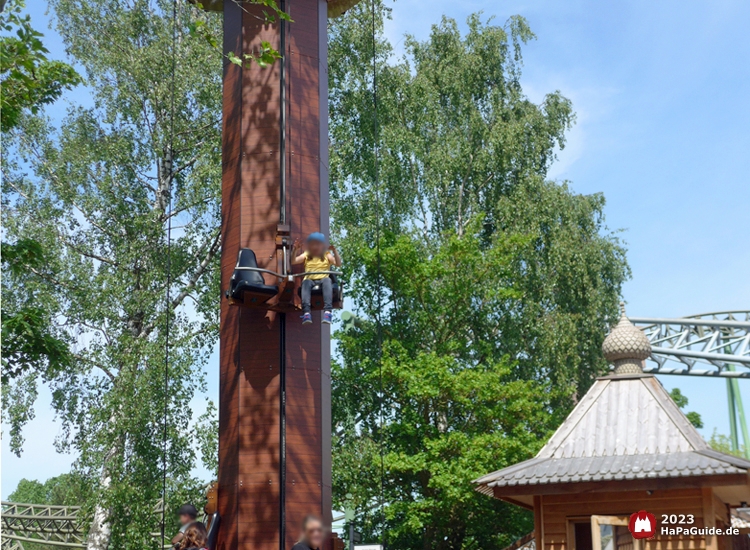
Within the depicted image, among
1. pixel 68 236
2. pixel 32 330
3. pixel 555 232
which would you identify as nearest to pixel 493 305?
pixel 555 232

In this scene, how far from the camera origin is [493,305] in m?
25.8

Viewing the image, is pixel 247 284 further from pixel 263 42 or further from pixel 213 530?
pixel 213 530

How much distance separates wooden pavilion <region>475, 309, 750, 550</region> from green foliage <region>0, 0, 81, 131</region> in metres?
8.57

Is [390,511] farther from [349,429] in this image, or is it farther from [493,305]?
[493,305]

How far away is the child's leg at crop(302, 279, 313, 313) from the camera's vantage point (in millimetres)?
11023

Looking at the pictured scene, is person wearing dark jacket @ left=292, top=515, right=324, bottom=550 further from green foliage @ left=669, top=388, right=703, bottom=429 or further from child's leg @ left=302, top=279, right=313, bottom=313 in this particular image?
green foliage @ left=669, top=388, right=703, bottom=429

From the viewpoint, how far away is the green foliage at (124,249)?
20.7 metres

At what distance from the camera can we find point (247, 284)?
11.0 metres

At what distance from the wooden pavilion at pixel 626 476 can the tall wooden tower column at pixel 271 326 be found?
3.06m

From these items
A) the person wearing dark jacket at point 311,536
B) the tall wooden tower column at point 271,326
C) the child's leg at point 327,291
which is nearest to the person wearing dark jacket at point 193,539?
the person wearing dark jacket at point 311,536

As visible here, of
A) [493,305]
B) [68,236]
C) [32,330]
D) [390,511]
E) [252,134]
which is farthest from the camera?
[493,305]

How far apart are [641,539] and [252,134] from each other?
740cm

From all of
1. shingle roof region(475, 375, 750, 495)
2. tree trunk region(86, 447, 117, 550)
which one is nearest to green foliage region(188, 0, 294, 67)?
shingle roof region(475, 375, 750, 495)

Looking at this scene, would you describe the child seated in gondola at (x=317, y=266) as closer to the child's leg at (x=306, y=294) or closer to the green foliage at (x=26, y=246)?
the child's leg at (x=306, y=294)
